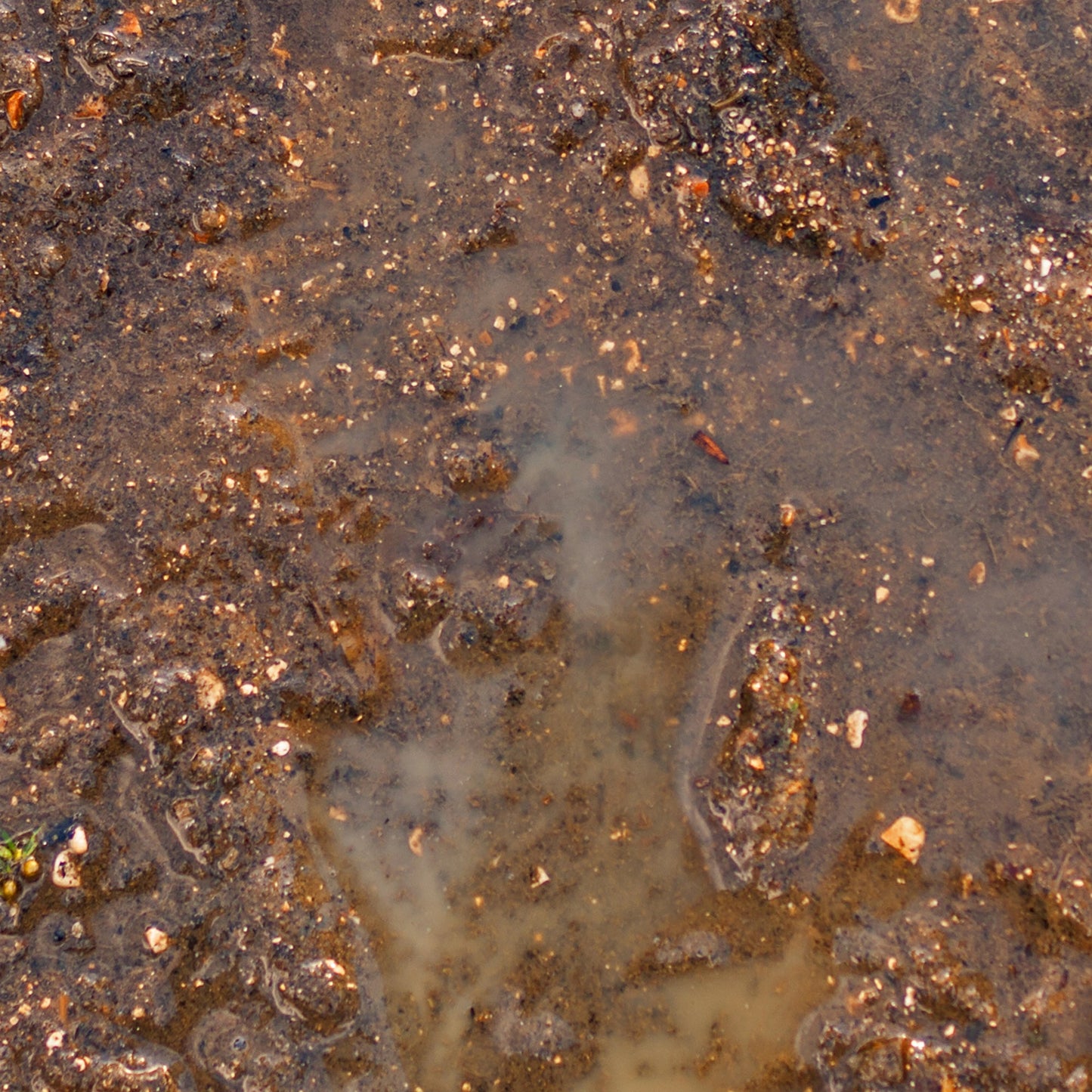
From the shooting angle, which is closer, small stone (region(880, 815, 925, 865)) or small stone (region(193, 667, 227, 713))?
small stone (region(880, 815, 925, 865))

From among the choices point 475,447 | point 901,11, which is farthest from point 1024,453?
point 475,447

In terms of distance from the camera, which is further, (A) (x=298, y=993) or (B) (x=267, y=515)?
(B) (x=267, y=515)

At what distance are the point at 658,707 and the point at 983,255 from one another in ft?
7.36

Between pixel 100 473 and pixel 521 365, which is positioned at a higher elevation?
pixel 521 365

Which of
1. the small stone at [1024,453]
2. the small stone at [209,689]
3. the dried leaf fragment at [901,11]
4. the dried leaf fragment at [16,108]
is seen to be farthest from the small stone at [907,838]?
the dried leaf fragment at [16,108]

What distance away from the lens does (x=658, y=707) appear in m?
3.30

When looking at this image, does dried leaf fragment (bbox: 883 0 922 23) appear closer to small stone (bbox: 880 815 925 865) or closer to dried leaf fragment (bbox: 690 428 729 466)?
dried leaf fragment (bbox: 690 428 729 466)

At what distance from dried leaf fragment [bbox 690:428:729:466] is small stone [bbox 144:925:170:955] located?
283 centimetres

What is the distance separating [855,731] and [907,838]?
44cm

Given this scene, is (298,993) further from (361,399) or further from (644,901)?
(361,399)

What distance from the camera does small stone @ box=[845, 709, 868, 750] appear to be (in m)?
3.22

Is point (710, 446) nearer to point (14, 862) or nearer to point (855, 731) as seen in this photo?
point (855, 731)

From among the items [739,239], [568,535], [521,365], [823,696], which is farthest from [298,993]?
[739,239]

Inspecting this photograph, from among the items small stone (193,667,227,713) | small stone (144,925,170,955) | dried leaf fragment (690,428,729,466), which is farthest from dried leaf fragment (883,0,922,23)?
small stone (144,925,170,955)
